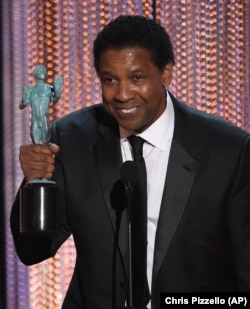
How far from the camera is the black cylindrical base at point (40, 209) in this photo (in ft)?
5.99

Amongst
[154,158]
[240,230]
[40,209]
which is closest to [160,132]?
[154,158]

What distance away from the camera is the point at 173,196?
2070 millimetres

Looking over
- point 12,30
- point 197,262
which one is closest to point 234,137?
point 197,262

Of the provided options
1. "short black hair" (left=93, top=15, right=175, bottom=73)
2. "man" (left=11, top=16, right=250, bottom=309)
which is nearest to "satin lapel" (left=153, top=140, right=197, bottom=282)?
"man" (left=11, top=16, right=250, bottom=309)

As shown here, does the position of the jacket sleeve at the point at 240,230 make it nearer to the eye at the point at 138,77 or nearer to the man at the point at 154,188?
the man at the point at 154,188

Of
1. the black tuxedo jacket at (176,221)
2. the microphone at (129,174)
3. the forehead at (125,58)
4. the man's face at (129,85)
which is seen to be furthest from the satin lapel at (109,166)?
the microphone at (129,174)

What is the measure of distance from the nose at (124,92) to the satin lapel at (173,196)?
0.21m

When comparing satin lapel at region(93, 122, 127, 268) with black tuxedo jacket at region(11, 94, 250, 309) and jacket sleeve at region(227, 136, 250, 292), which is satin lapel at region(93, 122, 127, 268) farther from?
jacket sleeve at region(227, 136, 250, 292)

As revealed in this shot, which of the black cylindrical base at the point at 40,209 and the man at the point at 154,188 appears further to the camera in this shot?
the man at the point at 154,188

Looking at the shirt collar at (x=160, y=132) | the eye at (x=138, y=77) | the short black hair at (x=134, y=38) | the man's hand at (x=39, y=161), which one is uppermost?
the short black hair at (x=134, y=38)

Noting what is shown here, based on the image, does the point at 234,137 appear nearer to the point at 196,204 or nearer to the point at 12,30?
the point at 196,204

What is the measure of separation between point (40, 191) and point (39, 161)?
0.29 ft

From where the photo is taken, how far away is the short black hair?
205cm

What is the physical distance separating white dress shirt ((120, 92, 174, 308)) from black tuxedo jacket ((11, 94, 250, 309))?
29 millimetres
